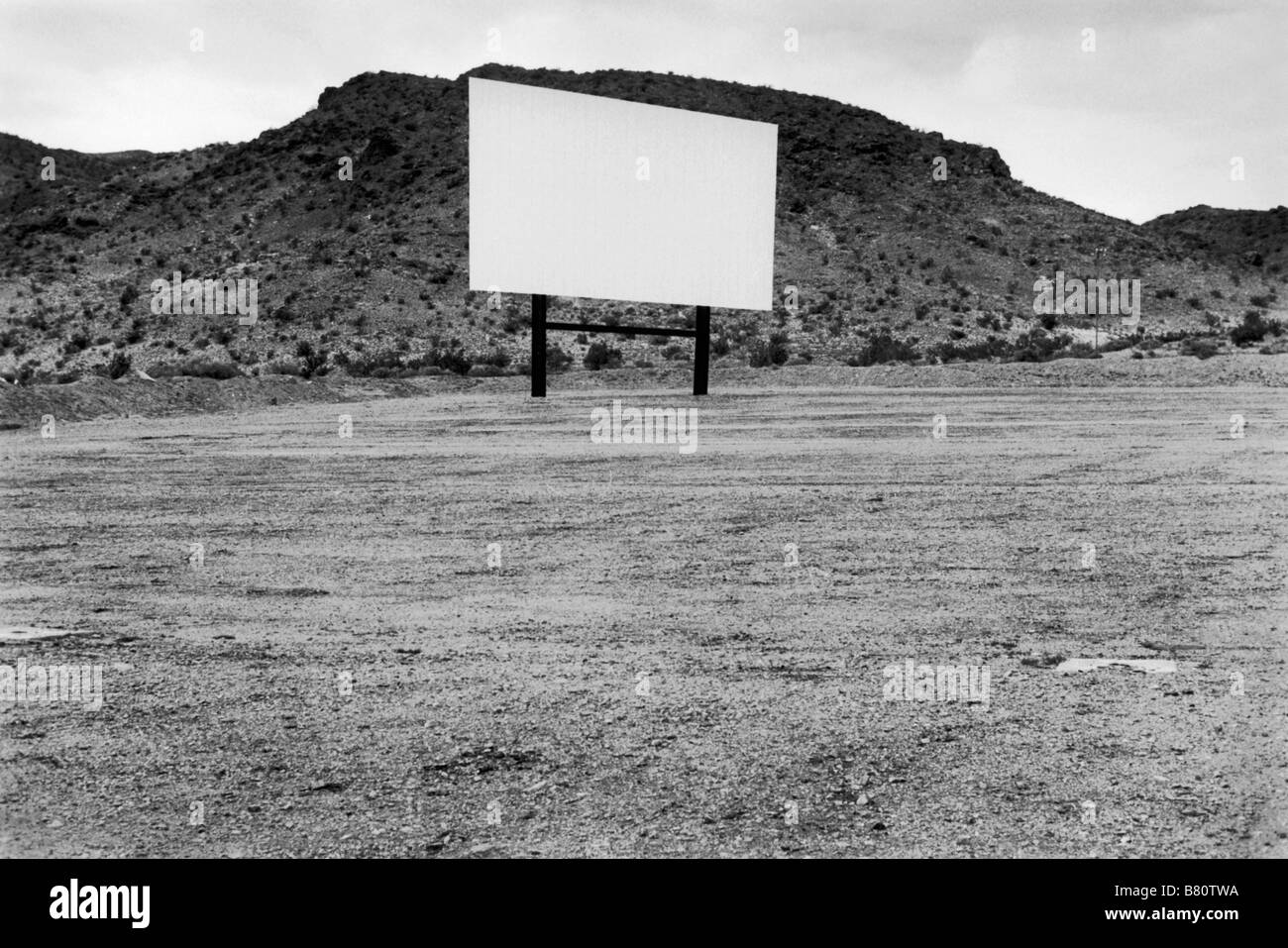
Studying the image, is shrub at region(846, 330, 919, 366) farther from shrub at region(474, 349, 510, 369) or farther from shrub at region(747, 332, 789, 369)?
shrub at region(474, 349, 510, 369)

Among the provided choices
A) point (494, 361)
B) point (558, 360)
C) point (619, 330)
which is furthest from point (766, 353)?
point (619, 330)

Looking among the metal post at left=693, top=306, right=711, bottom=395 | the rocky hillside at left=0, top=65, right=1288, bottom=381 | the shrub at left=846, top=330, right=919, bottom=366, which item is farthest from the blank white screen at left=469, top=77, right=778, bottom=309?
the shrub at left=846, top=330, right=919, bottom=366

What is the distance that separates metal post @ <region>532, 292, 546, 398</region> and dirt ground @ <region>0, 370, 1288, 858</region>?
10.0 m

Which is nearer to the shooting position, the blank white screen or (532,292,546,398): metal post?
the blank white screen

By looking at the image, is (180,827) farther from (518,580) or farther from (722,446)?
(722,446)

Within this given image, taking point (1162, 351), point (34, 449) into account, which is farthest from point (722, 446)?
point (1162, 351)

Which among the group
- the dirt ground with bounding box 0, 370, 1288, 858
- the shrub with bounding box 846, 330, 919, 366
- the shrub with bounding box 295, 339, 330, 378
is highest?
the shrub with bounding box 846, 330, 919, 366

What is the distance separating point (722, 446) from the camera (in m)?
16.0

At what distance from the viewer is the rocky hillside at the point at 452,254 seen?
43.3m

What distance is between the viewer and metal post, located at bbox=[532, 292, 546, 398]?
77.9 feet

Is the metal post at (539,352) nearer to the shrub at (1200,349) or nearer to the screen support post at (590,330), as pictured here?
the screen support post at (590,330)

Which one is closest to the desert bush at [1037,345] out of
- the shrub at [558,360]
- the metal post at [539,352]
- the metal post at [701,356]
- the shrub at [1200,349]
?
the shrub at [1200,349]

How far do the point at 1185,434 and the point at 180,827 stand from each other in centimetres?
1513

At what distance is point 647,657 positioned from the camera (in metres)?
6.38
